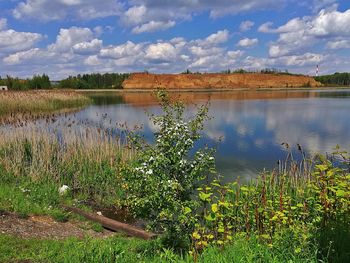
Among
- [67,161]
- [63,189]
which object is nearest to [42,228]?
[63,189]

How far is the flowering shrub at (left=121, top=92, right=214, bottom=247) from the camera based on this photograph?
5.08 metres

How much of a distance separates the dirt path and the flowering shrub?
1.77 metres

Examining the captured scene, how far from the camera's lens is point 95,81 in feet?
438

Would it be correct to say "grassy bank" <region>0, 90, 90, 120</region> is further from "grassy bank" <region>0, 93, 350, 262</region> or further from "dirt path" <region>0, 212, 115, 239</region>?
"grassy bank" <region>0, 93, 350, 262</region>

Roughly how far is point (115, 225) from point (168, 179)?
3281 millimetres

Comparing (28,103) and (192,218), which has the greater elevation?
(28,103)

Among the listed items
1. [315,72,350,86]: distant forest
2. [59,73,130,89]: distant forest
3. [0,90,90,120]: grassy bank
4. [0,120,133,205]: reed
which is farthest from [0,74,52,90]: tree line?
[315,72,350,86]: distant forest

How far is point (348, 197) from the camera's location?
18.9ft

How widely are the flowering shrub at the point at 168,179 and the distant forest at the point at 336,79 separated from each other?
163260 mm

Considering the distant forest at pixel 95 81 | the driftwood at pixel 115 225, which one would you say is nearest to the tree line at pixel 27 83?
the distant forest at pixel 95 81

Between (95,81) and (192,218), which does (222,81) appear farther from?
(192,218)

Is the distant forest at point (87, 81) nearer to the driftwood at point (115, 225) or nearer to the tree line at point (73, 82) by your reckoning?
the tree line at point (73, 82)

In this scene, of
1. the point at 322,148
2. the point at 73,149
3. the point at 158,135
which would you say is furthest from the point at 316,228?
the point at 322,148

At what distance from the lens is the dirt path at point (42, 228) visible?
6820 mm
